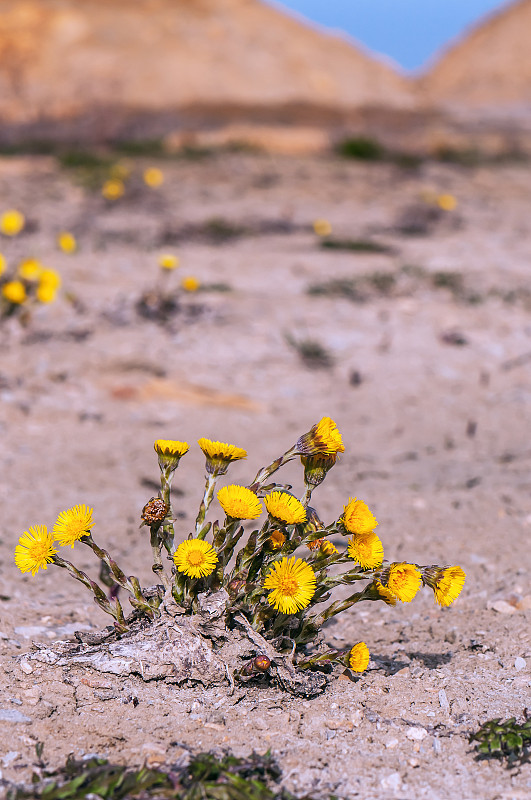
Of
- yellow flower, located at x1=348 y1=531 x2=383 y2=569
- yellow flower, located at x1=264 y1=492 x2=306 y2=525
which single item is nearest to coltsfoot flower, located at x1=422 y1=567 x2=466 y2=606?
yellow flower, located at x1=348 y1=531 x2=383 y2=569

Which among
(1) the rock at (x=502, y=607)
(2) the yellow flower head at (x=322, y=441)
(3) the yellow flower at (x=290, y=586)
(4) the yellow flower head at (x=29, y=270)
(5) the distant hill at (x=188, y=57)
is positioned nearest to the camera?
(3) the yellow flower at (x=290, y=586)

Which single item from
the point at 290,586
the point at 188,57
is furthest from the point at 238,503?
the point at 188,57

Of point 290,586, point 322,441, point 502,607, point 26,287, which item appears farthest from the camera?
point 26,287

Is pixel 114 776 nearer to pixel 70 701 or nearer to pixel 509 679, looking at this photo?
pixel 70 701

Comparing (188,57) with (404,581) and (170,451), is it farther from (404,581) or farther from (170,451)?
(404,581)

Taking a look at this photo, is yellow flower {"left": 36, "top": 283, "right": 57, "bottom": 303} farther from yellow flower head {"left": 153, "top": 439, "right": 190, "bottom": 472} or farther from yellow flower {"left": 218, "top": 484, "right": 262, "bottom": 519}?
yellow flower {"left": 218, "top": 484, "right": 262, "bottom": 519}

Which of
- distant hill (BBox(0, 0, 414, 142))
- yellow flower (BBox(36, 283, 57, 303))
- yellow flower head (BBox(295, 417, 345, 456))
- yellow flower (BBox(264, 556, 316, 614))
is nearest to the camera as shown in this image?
yellow flower (BBox(264, 556, 316, 614))

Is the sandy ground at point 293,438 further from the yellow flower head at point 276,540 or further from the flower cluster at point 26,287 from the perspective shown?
the yellow flower head at point 276,540

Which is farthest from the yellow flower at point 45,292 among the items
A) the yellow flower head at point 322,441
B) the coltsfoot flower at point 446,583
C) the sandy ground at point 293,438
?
the coltsfoot flower at point 446,583
